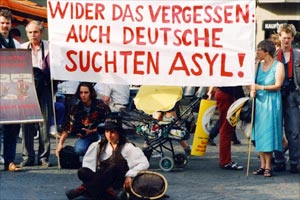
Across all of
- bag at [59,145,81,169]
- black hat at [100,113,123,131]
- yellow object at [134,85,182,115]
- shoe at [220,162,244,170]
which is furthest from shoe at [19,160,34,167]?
shoe at [220,162,244,170]

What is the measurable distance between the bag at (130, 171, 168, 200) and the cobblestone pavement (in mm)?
280

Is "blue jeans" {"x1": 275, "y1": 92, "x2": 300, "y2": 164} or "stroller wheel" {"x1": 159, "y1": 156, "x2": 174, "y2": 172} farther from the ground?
"blue jeans" {"x1": 275, "y1": 92, "x2": 300, "y2": 164}

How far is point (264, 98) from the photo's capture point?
11.9m

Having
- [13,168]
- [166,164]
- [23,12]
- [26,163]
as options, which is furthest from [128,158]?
[23,12]

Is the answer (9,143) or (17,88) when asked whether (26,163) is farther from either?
(17,88)

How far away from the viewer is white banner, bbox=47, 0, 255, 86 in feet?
38.2

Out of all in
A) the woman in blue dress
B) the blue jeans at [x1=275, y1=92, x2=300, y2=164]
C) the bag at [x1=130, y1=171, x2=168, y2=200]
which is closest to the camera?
the bag at [x1=130, y1=171, x2=168, y2=200]

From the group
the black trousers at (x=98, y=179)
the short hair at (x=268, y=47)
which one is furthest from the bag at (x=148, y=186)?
the short hair at (x=268, y=47)

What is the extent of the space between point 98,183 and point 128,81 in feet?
6.62

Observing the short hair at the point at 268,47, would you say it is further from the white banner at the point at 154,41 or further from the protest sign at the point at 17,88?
the protest sign at the point at 17,88

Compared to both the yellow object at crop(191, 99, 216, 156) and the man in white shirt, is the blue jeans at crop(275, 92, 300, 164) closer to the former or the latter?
the yellow object at crop(191, 99, 216, 156)

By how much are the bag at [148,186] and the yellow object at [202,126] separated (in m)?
2.41

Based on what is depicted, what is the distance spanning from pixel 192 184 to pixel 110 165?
1343 millimetres

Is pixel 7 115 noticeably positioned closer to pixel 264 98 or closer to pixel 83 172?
pixel 83 172
